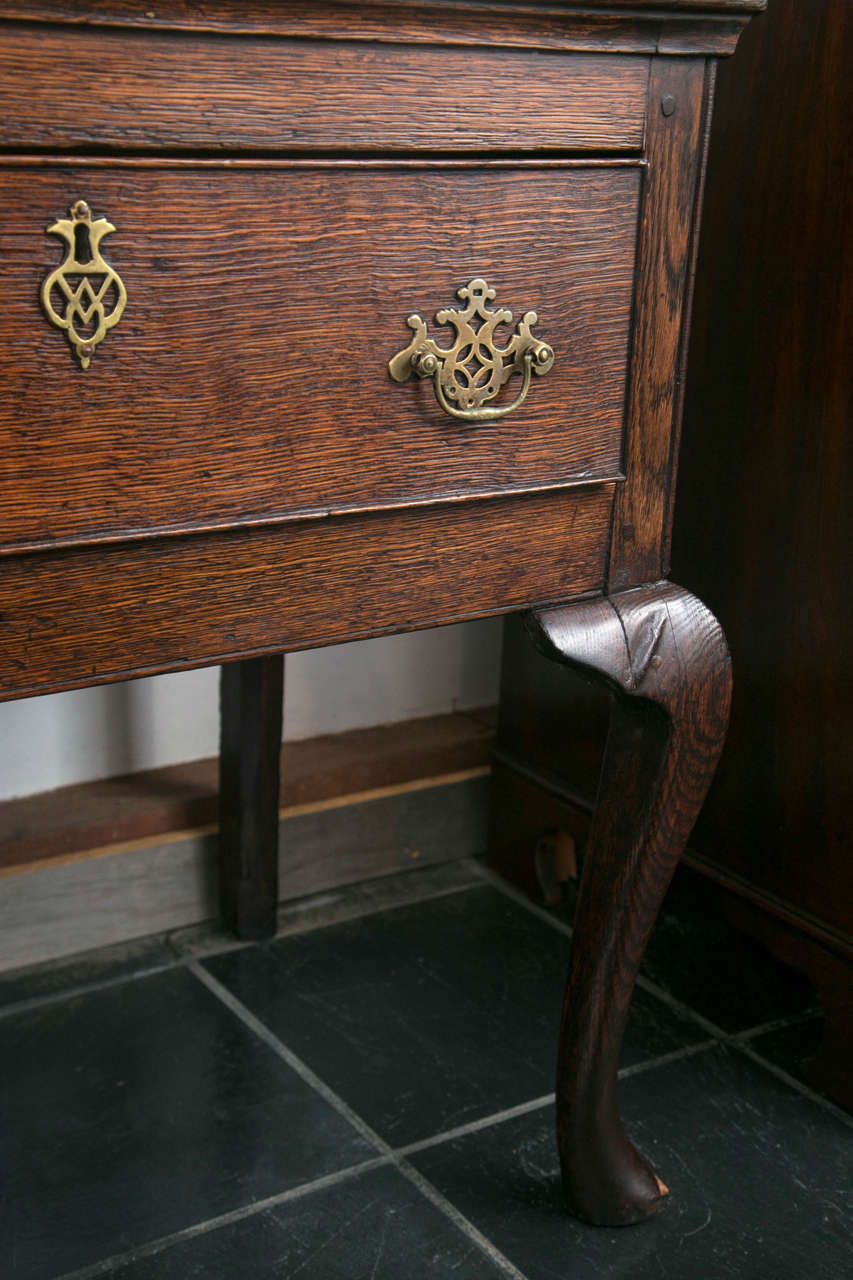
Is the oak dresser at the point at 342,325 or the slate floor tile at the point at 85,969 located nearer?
the oak dresser at the point at 342,325

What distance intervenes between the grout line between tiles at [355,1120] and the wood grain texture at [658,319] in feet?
1.74

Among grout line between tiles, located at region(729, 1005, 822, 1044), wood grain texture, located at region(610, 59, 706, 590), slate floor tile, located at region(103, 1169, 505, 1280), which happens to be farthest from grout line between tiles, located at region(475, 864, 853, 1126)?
wood grain texture, located at region(610, 59, 706, 590)

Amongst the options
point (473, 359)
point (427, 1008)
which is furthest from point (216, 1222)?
point (473, 359)

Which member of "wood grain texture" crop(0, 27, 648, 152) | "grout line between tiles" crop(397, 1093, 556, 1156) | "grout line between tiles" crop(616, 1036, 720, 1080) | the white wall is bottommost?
"grout line between tiles" crop(397, 1093, 556, 1156)

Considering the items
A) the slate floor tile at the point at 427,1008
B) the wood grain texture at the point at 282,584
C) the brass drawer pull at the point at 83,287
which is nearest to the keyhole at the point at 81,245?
the brass drawer pull at the point at 83,287

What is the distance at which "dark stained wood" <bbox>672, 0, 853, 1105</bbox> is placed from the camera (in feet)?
3.80

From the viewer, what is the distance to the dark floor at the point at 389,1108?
1.05m

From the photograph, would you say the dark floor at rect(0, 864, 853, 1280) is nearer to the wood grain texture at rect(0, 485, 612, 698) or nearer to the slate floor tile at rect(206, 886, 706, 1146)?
the slate floor tile at rect(206, 886, 706, 1146)

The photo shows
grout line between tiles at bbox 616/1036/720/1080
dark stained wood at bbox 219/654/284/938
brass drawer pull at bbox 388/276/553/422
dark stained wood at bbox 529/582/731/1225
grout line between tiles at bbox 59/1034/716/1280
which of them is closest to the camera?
brass drawer pull at bbox 388/276/553/422

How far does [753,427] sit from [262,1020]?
0.75 metres

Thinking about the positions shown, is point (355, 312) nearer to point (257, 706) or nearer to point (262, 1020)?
point (257, 706)

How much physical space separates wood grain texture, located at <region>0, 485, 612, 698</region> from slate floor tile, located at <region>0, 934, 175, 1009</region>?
2.42 feet

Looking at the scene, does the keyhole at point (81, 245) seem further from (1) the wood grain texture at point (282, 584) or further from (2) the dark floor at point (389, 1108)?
(2) the dark floor at point (389, 1108)

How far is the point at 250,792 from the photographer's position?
1.43 m
